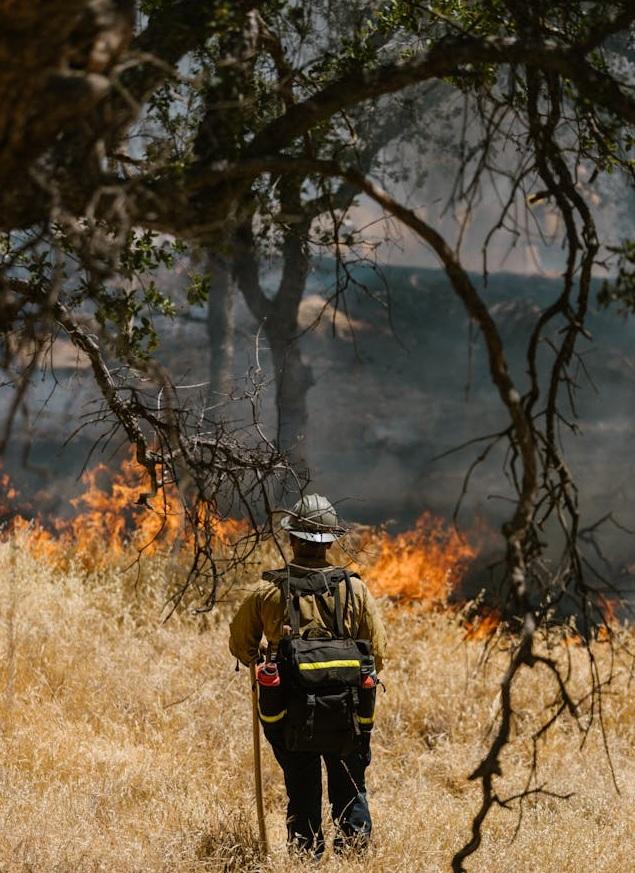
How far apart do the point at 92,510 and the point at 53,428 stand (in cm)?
529

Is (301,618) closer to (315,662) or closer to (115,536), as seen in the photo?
(315,662)

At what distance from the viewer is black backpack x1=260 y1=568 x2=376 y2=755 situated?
5141mm

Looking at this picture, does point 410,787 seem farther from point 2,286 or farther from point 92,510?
point 92,510

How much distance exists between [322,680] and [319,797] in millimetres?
691

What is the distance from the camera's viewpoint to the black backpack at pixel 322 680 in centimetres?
514

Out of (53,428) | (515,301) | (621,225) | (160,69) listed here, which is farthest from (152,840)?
(621,225)

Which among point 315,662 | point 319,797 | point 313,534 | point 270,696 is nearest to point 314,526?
point 313,534

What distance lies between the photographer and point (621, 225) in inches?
1179

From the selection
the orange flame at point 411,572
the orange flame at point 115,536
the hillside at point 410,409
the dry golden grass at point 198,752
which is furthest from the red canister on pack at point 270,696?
the hillside at point 410,409

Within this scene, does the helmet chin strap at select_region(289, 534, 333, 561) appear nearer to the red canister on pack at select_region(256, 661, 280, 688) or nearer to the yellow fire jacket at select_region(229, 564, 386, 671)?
the yellow fire jacket at select_region(229, 564, 386, 671)

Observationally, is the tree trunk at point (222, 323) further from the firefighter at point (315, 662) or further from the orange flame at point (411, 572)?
the firefighter at point (315, 662)

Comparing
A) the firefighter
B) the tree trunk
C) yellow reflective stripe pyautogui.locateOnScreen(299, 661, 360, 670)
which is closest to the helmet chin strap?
the firefighter

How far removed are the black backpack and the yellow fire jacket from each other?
0.04m

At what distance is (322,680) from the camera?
513cm
